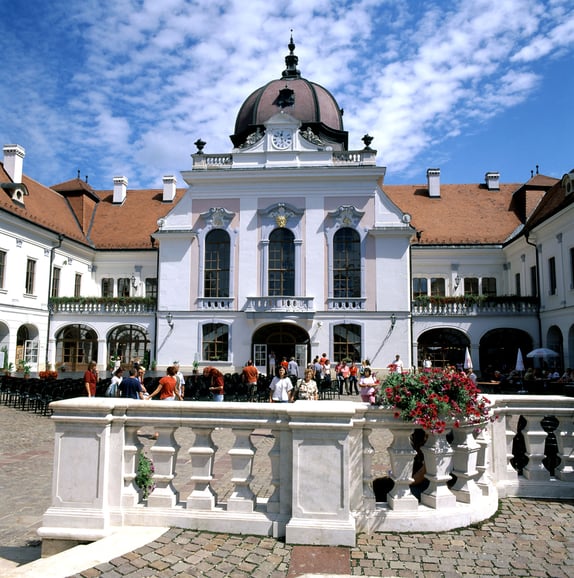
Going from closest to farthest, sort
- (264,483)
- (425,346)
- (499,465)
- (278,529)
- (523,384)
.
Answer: (278,529), (499,465), (264,483), (523,384), (425,346)

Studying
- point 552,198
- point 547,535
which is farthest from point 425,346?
point 547,535

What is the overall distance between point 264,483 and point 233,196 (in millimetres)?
21191

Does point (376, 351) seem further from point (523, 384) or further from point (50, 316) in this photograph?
point (50, 316)

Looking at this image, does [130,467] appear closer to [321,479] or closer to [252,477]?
[252,477]

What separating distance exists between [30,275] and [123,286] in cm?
626

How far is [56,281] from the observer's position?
2880 centimetres

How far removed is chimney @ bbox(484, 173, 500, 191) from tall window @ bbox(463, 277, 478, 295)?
783 centimetres

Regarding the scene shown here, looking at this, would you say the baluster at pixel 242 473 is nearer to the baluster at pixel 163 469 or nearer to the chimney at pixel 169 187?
the baluster at pixel 163 469

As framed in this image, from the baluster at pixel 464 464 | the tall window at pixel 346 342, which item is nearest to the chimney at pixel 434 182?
the tall window at pixel 346 342

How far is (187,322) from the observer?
85.6 feet

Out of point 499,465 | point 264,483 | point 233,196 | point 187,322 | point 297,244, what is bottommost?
point 264,483

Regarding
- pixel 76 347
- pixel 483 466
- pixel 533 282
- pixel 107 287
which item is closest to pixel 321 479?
pixel 483 466

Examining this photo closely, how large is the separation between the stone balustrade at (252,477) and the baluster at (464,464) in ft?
0.04

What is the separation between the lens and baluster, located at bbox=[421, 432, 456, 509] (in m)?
4.37
